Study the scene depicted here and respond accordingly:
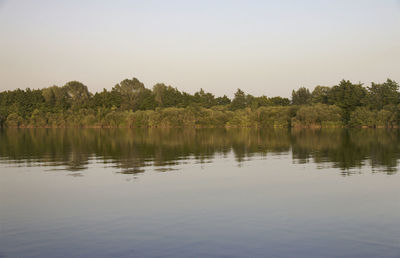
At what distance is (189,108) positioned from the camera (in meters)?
107

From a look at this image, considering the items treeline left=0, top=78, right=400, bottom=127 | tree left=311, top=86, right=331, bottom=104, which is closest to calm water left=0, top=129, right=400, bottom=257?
treeline left=0, top=78, right=400, bottom=127

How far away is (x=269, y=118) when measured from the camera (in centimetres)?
10125

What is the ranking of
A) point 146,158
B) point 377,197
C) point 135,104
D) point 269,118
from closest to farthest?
1. point 377,197
2. point 146,158
3. point 269,118
4. point 135,104

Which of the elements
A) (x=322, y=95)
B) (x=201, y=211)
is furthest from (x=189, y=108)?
(x=201, y=211)

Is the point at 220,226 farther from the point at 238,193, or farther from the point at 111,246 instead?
the point at 238,193

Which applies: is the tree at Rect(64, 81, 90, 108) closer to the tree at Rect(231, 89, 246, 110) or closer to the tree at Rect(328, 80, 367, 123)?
the tree at Rect(231, 89, 246, 110)

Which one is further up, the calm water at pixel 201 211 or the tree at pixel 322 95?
the tree at pixel 322 95

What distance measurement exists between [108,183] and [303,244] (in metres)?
10.1

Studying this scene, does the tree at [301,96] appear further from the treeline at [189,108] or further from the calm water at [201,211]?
the calm water at [201,211]

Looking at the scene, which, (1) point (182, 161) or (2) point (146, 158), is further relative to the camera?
(2) point (146, 158)

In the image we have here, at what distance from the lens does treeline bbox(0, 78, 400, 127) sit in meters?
91.4

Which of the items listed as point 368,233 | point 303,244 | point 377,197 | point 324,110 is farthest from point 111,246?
point 324,110

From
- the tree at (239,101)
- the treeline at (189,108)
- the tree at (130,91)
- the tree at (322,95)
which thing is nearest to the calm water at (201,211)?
the treeline at (189,108)

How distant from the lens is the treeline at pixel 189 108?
9144cm
